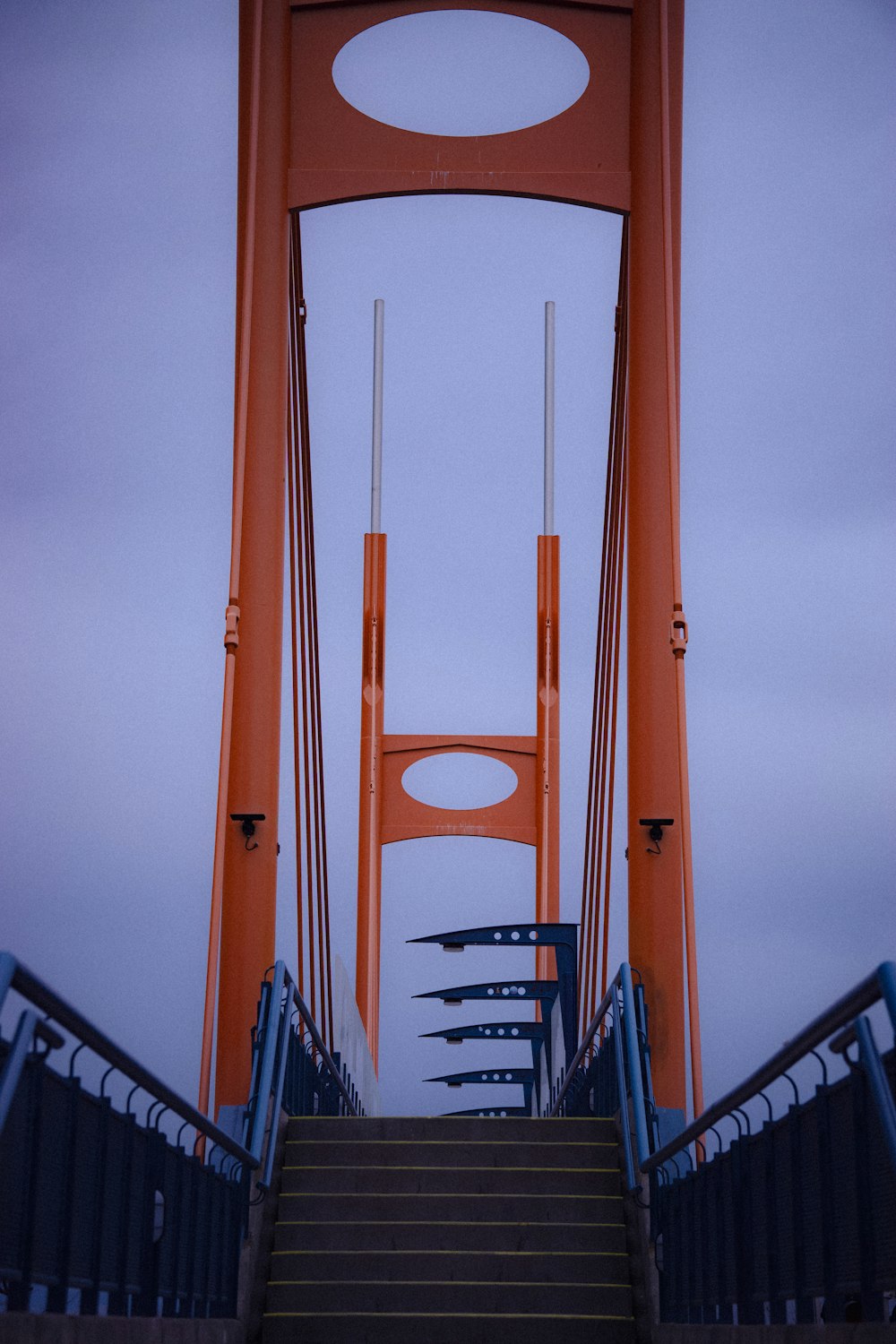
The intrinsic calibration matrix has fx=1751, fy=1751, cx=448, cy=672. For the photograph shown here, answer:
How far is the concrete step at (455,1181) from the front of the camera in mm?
6574

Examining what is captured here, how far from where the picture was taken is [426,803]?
18656 mm

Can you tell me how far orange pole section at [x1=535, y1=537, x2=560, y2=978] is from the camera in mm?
17609

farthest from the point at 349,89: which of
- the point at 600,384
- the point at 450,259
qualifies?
the point at 450,259

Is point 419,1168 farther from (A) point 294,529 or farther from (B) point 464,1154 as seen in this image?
(A) point 294,529

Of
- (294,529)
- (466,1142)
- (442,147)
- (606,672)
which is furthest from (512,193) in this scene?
(466,1142)

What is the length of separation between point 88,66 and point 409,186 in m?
5.44

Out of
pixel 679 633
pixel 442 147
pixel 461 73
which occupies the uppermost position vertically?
pixel 461 73

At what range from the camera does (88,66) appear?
43.9ft

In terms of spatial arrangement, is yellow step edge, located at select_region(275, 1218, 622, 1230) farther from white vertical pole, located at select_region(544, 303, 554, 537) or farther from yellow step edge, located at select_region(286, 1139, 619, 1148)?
white vertical pole, located at select_region(544, 303, 554, 537)

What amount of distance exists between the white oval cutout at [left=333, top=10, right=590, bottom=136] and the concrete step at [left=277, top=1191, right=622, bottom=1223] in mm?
5506

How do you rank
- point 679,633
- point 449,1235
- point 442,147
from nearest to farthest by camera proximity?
point 449,1235 < point 679,633 < point 442,147

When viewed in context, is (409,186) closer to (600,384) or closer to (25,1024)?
(25,1024)

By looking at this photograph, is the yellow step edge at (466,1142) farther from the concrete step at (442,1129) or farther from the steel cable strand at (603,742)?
the steel cable strand at (603,742)

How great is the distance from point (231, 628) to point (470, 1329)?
3608 millimetres
